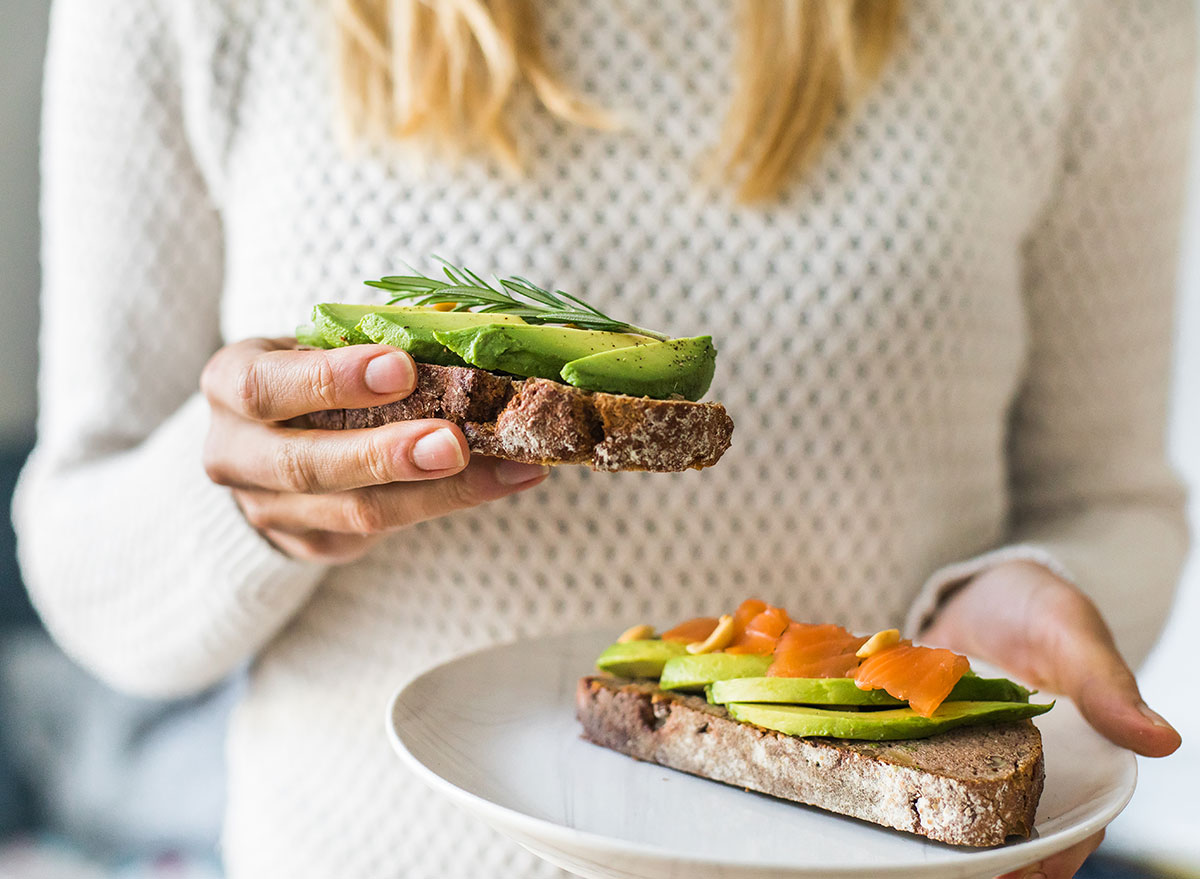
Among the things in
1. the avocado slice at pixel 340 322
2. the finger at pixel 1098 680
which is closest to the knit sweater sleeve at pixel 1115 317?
the finger at pixel 1098 680

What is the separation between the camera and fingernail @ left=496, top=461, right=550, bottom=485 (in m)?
0.86

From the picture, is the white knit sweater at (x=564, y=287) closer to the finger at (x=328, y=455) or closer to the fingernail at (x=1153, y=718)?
the finger at (x=328, y=455)

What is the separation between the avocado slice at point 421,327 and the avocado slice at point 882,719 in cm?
45

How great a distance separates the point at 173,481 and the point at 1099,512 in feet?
4.81

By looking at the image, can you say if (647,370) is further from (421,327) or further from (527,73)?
(527,73)

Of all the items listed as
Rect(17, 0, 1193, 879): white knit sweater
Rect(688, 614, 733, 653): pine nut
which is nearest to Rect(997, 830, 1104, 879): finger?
Rect(688, 614, 733, 653): pine nut

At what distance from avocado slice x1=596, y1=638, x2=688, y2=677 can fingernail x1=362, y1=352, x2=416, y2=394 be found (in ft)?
1.48

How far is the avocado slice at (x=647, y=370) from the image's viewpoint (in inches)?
31.4

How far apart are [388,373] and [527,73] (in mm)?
728

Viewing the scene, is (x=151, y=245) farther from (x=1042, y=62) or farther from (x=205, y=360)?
(x=1042, y=62)

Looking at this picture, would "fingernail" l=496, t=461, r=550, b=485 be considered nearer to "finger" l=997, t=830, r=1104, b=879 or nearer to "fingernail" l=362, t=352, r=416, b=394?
"fingernail" l=362, t=352, r=416, b=394

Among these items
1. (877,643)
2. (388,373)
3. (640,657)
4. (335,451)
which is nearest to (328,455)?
(335,451)

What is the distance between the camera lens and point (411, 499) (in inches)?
35.1

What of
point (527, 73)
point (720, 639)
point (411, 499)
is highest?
point (527, 73)
